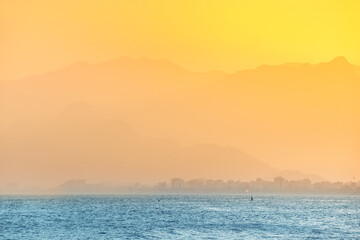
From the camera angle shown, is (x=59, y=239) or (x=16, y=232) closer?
(x=59, y=239)

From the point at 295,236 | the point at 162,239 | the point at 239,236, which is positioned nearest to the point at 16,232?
the point at 162,239

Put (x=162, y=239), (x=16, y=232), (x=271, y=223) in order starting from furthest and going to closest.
A: (x=271, y=223)
(x=16, y=232)
(x=162, y=239)

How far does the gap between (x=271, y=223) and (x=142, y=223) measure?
24695 mm

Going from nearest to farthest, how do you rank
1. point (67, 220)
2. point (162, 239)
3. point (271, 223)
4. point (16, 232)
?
point (162, 239)
point (16, 232)
point (271, 223)
point (67, 220)

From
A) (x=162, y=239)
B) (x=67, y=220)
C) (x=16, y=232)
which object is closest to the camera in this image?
(x=162, y=239)

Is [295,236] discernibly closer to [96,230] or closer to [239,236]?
[239,236]

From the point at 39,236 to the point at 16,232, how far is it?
9464 millimetres

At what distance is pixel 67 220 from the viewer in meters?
157

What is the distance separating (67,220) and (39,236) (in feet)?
133

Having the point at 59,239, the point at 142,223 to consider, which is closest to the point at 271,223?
the point at 142,223

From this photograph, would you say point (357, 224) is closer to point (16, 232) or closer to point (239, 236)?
point (239, 236)

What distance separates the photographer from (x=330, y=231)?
411 ft

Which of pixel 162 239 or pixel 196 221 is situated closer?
pixel 162 239

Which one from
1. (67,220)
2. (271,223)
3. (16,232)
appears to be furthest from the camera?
(67,220)
